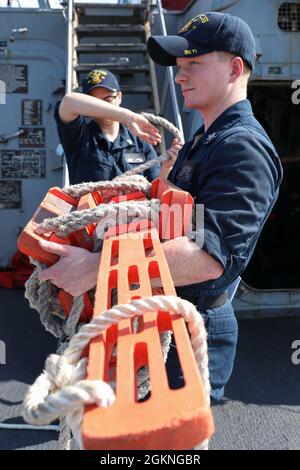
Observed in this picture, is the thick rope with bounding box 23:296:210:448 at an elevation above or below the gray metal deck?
above

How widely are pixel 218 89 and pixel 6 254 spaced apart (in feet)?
15.7

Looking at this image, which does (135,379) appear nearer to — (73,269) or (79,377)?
(79,377)

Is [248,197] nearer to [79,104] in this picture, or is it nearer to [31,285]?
[31,285]

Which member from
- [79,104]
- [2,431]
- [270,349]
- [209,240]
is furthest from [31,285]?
[270,349]

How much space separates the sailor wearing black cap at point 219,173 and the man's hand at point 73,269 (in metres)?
0.19

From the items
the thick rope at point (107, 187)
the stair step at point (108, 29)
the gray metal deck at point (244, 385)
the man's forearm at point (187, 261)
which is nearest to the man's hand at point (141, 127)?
the thick rope at point (107, 187)

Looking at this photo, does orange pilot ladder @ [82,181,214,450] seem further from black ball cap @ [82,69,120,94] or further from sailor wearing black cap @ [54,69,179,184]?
black ball cap @ [82,69,120,94]

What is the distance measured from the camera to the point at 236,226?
4.20 ft

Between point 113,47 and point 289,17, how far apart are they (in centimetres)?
163

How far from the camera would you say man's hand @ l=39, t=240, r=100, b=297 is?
126 centimetres

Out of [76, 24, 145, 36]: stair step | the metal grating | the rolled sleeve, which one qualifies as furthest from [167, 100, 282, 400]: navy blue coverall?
[76, 24, 145, 36]: stair step

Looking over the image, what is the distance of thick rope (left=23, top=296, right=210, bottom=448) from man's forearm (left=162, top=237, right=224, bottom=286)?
1.00 ft

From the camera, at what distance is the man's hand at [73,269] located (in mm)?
1261

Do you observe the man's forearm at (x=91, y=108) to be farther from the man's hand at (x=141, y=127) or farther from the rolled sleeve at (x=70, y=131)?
the rolled sleeve at (x=70, y=131)
